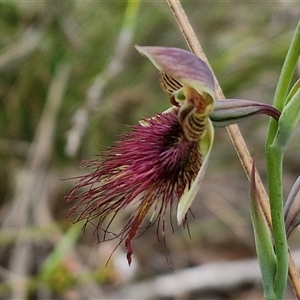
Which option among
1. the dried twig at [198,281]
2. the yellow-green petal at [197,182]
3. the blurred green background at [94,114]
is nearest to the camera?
the yellow-green petal at [197,182]

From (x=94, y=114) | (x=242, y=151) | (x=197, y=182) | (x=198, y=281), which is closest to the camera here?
(x=197, y=182)

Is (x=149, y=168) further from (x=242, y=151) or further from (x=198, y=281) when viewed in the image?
(x=198, y=281)

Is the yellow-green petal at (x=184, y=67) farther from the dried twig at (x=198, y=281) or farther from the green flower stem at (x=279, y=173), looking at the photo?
the dried twig at (x=198, y=281)

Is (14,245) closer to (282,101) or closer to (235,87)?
(235,87)

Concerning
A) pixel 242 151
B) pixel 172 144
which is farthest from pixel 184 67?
pixel 242 151

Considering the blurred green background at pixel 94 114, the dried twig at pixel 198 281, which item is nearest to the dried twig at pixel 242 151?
the blurred green background at pixel 94 114

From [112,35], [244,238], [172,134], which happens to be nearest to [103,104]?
[112,35]
